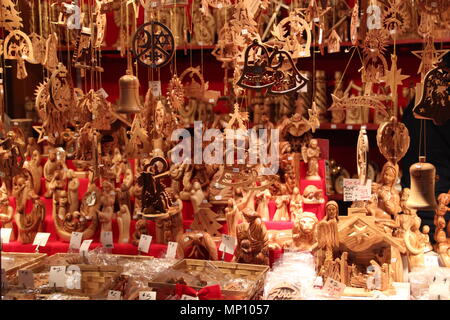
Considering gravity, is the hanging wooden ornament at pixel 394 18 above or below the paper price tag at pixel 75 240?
above

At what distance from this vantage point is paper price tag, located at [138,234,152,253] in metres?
3.16

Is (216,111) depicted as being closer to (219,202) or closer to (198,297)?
(219,202)

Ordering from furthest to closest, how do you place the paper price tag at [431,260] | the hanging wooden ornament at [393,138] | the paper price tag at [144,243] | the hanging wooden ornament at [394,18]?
1. the paper price tag at [144,243]
2. the paper price tag at [431,260]
3. the hanging wooden ornament at [394,18]
4. the hanging wooden ornament at [393,138]

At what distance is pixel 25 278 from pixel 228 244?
984 millimetres

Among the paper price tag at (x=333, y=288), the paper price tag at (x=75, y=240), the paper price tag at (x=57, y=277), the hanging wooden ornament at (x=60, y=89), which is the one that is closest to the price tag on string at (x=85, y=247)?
the paper price tag at (x=75, y=240)

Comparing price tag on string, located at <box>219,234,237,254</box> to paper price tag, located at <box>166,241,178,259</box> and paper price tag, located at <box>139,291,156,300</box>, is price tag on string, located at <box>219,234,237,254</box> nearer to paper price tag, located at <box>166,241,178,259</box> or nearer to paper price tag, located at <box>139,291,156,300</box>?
paper price tag, located at <box>166,241,178,259</box>

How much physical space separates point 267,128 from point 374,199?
2.51 ft

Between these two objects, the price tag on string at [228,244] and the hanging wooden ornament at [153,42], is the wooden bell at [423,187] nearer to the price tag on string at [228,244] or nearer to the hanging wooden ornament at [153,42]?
the price tag on string at [228,244]

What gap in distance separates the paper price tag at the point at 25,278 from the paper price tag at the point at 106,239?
0.73 m

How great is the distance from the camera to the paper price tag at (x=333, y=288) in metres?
2.53

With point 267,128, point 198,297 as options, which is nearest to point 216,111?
point 267,128

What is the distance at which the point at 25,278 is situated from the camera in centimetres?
254

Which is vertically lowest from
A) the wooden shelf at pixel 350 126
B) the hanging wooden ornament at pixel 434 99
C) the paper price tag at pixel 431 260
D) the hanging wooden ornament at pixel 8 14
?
the paper price tag at pixel 431 260
